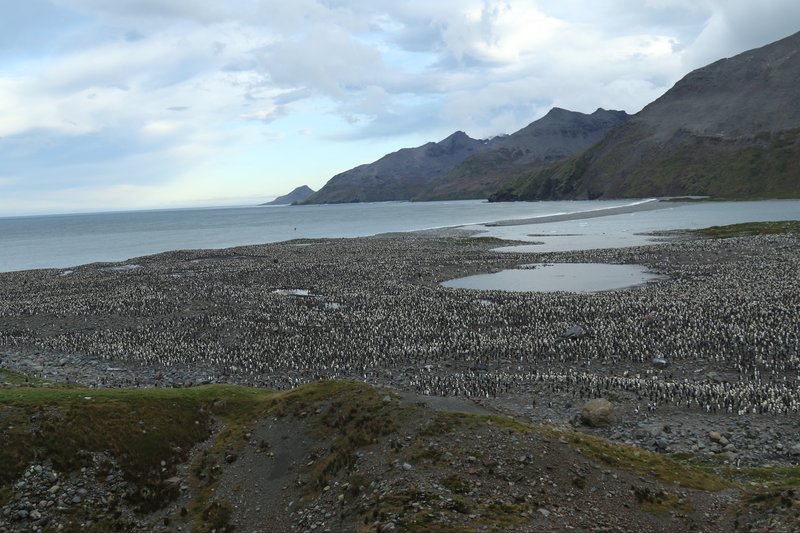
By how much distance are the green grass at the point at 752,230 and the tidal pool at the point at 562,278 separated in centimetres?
3791

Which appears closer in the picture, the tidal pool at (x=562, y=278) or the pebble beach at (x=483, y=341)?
the pebble beach at (x=483, y=341)

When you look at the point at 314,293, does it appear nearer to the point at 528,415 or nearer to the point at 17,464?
the point at 528,415

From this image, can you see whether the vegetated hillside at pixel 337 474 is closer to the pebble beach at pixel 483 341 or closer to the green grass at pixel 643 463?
the green grass at pixel 643 463

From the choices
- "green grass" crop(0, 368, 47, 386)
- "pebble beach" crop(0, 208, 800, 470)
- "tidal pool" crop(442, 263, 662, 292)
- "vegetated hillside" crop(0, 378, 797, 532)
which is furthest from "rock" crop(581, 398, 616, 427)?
"tidal pool" crop(442, 263, 662, 292)

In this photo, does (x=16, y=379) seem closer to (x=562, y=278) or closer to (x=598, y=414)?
(x=598, y=414)

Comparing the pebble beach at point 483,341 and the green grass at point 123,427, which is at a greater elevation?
the green grass at point 123,427

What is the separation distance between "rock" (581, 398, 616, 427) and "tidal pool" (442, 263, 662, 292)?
1199 inches

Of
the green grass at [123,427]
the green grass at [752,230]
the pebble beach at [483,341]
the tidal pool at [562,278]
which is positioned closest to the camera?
the green grass at [123,427]

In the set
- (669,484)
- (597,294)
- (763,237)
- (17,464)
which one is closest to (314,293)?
(597,294)

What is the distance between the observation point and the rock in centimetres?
2234

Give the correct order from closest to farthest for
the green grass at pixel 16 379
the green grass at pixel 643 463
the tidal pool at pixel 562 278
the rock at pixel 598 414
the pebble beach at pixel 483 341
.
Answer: the green grass at pixel 643 463 → the rock at pixel 598 414 → the pebble beach at pixel 483 341 → the green grass at pixel 16 379 → the tidal pool at pixel 562 278

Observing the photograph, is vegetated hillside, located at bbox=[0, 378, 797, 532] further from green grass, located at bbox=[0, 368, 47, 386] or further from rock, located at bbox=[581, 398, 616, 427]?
green grass, located at bbox=[0, 368, 47, 386]

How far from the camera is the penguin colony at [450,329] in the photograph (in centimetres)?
2789

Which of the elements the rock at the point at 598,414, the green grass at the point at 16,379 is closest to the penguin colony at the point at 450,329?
the rock at the point at 598,414
